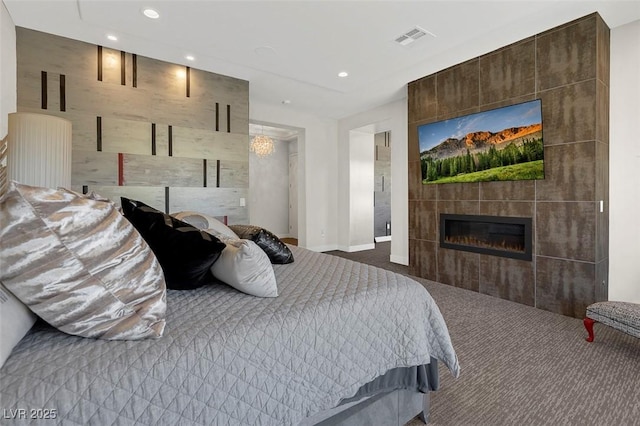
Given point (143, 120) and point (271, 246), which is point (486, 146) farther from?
point (143, 120)

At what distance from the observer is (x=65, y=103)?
325cm

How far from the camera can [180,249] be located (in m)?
1.29

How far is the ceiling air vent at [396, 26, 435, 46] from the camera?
312cm

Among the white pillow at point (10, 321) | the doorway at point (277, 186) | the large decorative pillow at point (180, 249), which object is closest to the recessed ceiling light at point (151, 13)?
the large decorative pillow at point (180, 249)

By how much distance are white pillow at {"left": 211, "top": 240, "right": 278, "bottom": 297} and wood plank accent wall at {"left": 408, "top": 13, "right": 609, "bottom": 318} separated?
310 centimetres

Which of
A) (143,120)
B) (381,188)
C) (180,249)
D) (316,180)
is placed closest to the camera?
(180,249)

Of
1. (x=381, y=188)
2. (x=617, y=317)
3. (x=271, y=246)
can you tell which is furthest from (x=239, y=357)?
(x=381, y=188)

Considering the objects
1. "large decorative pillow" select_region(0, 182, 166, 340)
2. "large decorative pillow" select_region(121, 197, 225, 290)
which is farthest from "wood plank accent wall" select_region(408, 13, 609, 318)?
"large decorative pillow" select_region(0, 182, 166, 340)

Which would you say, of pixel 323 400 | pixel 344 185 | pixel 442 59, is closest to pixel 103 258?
pixel 323 400

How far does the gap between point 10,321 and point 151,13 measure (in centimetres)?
301

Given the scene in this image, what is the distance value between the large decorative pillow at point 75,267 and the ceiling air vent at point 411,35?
10.7ft

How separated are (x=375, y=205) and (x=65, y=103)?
5.95m

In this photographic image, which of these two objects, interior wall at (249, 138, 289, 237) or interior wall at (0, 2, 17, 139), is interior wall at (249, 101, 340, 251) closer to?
interior wall at (249, 138, 289, 237)

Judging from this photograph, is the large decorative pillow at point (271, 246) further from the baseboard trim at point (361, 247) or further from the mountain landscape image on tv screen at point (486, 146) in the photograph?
the baseboard trim at point (361, 247)
